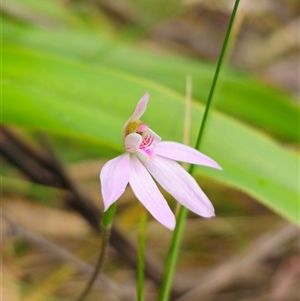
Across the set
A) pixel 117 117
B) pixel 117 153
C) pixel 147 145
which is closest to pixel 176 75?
pixel 117 153

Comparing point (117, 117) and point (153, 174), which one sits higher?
point (117, 117)

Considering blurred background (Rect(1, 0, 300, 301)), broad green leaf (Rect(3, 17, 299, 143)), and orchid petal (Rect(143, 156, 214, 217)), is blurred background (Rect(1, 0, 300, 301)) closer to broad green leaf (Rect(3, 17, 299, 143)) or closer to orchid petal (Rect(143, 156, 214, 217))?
broad green leaf (Rect(3, 17, 299, 143))

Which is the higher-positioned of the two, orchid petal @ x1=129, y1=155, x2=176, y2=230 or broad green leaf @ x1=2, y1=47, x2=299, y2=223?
broad green leaf @ x1=2, y1=47, x2=299, y2=223

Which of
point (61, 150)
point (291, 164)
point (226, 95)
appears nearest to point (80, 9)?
point (61, 150)

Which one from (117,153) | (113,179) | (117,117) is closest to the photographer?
(113,179)

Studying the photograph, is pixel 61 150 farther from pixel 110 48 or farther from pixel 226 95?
pixel 226 95

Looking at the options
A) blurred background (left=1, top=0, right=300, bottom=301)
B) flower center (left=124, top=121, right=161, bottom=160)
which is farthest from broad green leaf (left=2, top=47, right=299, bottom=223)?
flower center (left=124, top=121, right=161, bottom=160)

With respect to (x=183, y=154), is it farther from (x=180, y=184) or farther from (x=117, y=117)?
(x=117, y=117)
